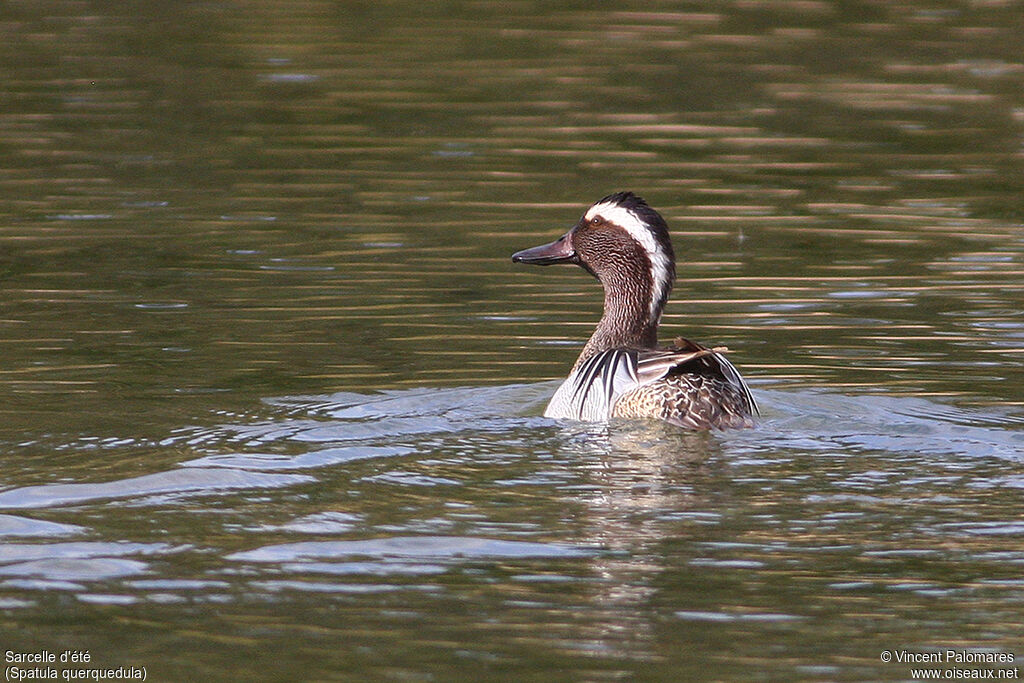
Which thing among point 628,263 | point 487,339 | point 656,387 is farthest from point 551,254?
point 656,387

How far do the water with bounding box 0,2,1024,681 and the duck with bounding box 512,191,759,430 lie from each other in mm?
230

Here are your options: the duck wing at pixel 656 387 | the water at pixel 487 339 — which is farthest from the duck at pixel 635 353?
the water at pixel 487 339

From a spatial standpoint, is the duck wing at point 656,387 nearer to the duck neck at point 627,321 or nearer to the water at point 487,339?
the water at point 487,339

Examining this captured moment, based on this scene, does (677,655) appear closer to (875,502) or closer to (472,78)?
(875,502)

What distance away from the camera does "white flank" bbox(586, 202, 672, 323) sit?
10.9 meters

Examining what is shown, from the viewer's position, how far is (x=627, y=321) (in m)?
11.1

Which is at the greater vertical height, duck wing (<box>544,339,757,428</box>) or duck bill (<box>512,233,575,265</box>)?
duck bill (<box>512,233,575,265</box>)

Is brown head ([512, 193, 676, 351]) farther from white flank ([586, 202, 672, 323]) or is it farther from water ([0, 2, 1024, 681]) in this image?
water ([0, 2, 1024, 681])

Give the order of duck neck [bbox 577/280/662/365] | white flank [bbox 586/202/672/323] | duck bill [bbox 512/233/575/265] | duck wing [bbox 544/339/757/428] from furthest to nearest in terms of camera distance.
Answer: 1. duck bill [bbox 512/233/575/265]
2. duck neck [bbox 577/280/662/365]
3. white flank [bbox 586/202/672/323]
4. duck wing [bbox 544/339/757/428]

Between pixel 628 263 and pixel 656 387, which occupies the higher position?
pixel 628 263

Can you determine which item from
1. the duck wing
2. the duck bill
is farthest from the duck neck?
the duck wing

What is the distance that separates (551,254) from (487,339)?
0.84 meters

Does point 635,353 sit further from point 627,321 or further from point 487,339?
point 487,339

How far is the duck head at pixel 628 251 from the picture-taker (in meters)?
10.9
